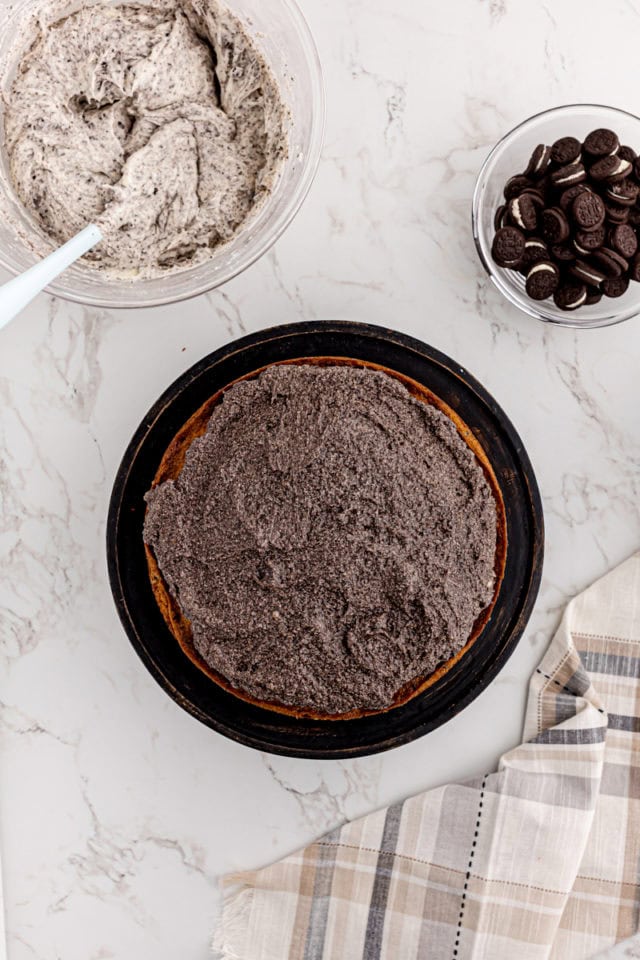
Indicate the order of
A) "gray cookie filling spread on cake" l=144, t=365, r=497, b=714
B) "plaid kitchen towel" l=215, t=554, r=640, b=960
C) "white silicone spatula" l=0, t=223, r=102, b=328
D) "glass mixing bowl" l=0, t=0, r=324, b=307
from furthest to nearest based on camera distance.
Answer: "plaid kitchen towel" l=215, t=554, r=640, b=960 < "glass mixing bowl" l=0, t=0, r=324, b=307 < "gray cookie filling spread on cake" l=144, t=365, r=497, b=714 < "white silicone spatula" l=0, t=223, r=102, b=328

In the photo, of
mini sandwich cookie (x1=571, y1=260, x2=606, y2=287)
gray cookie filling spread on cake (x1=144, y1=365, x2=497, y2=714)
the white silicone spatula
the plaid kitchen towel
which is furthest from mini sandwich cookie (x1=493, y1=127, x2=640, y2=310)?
the white silicone spatula

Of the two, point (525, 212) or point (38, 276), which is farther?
point (525, 212)

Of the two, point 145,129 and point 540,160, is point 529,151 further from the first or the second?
point 145,129

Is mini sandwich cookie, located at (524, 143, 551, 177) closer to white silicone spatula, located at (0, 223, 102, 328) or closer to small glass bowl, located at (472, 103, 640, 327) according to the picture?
small glass bowl, located at (472, 103, 640, 327)

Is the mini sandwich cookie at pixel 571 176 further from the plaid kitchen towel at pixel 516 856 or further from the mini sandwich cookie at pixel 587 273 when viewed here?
the plaid kitchen towel at pixel 516 856

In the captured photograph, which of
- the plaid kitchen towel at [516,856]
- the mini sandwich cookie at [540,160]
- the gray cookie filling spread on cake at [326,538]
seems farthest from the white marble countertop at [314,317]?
the gray cookie filling spread on cake at [326,538]

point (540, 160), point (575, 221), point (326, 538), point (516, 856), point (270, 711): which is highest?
point (540, 160)

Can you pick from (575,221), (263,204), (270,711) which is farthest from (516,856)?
(263,204)
